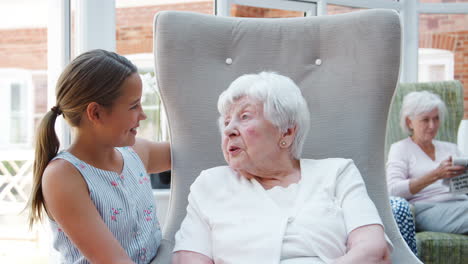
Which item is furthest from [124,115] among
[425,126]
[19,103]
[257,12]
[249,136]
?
[19,103]

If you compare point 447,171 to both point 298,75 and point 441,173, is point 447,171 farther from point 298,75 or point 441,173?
point 298,75

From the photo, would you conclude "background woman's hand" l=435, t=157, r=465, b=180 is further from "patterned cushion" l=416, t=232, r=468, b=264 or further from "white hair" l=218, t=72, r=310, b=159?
"white hair" l=218, t=72, r=310, b=159

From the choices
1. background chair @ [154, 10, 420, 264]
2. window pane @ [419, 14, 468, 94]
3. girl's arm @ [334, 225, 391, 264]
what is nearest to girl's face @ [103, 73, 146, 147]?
background chair @ [154, 10, 420, 264]

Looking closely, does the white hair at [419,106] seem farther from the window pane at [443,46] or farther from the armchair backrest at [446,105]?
the window pane at [443,46]

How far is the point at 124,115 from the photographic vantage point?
1.24 meters

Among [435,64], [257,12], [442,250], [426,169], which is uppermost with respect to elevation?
[257,12]

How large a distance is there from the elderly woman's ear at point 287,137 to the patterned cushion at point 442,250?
109cm

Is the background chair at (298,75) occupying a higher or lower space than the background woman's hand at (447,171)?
higher

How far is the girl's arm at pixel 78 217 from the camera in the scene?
44.5 inches

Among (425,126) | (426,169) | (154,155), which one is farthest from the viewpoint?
(425,126)

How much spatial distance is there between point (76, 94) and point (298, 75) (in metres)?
0.76

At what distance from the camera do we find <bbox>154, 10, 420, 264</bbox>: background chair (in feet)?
5.28

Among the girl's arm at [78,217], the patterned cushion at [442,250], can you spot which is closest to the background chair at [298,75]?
the girl's arm at [78,217]

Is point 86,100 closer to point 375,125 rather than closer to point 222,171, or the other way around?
point 222,171
